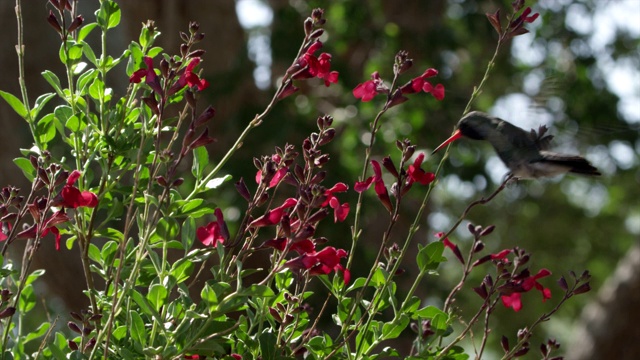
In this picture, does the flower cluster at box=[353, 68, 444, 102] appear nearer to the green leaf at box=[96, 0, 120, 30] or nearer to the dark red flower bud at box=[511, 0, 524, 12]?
the dark red flower bud at box=[511, 0, 524, 12]

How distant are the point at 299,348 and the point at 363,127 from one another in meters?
4.69

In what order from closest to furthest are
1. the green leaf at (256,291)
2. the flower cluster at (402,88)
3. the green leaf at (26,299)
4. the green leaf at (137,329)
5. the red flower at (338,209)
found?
1. the green leaf at (256,291)
2. the green leaf at (137,329)
3. the red flower at (338,209)
4. the flower cluster at (402,88)
5. the green leaf at (26,299)

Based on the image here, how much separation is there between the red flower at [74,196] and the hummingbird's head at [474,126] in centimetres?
81

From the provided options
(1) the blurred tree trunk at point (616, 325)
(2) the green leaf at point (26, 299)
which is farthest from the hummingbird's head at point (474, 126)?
(1) the blurred tree trunk at point (616, 325)

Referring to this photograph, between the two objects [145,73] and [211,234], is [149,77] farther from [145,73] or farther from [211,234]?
[211,234]

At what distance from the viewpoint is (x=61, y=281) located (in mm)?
5207

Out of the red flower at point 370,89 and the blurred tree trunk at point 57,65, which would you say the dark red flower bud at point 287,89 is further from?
the blurred tree trunk at point 57,65

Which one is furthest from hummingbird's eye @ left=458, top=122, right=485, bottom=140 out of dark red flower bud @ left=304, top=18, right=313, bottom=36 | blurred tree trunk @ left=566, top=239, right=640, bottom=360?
blurred tree trunk @ left=566, top=239, right=640, bottom=360

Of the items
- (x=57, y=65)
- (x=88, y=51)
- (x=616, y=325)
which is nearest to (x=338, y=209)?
(x=88, y=51)

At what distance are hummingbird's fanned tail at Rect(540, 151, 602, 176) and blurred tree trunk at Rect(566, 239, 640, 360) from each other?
17.2 feet

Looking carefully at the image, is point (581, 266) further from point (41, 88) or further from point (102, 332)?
point (102, 332)

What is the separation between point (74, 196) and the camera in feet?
5.37

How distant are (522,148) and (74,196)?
1.18 meters

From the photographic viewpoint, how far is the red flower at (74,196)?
A: 1.62m
